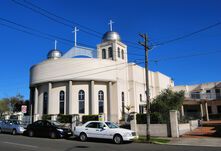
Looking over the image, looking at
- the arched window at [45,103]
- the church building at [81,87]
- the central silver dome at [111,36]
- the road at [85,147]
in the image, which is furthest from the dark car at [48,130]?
the central silver dome at [111,36]

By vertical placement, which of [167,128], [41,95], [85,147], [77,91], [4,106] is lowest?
[85,147]

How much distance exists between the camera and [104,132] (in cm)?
1809

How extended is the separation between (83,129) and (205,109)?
103ft

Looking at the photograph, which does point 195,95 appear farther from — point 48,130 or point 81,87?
point 48,130

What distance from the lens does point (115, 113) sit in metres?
37.0

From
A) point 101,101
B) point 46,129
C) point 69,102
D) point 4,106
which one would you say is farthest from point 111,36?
point 4,106

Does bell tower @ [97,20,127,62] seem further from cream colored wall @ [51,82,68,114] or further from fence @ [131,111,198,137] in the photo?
fence @ [131,111,198,137]

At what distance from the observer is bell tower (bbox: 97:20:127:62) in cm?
4302

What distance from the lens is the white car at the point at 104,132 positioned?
56.9ft

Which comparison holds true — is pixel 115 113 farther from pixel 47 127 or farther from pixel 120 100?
pixel 47 127

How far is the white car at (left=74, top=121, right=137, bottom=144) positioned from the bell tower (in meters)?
24.3

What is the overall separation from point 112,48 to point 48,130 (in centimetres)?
2429

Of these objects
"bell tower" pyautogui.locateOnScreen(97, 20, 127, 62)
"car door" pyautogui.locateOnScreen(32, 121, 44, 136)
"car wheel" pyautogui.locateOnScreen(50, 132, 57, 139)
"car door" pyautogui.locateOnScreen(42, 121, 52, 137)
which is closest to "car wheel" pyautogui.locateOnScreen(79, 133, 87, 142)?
"car wheel" pyautogui.locateOnScreen(50, 132, 57, 139)

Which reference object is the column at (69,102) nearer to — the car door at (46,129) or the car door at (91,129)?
the car door at (46,129)
